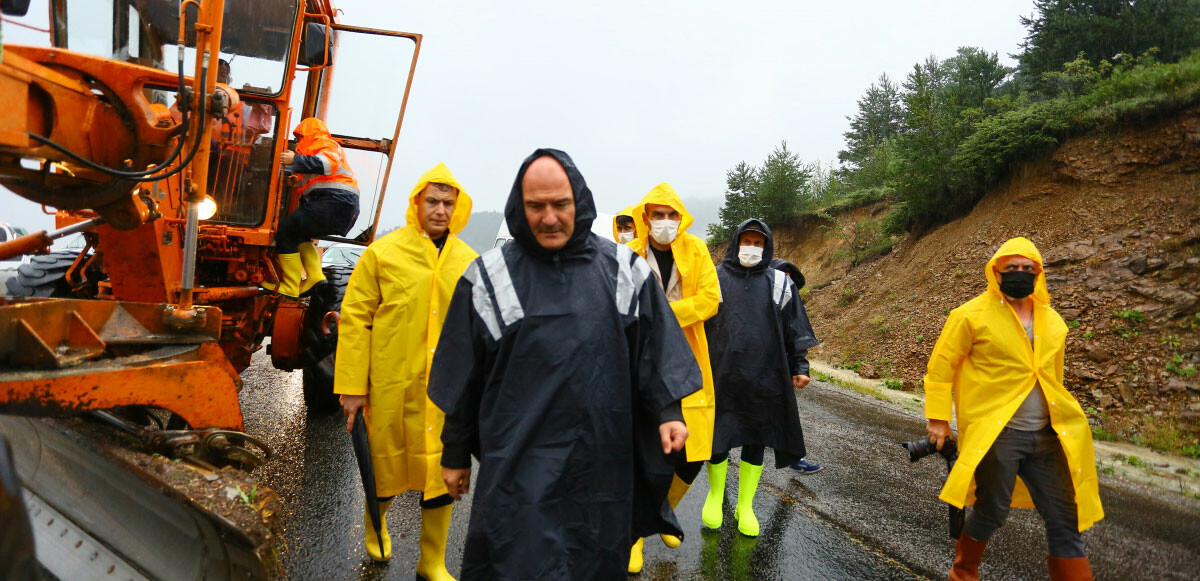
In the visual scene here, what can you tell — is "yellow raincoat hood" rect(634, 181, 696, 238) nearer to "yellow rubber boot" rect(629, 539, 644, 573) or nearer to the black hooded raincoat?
the black hooded raincoat

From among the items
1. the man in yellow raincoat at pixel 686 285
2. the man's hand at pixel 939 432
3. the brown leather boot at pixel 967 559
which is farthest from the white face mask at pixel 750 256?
the brown leather boot at pixel 967 559

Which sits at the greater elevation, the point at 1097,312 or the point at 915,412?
the point at 1097,312

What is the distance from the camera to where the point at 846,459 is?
5.86 m

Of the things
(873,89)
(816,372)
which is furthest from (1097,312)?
(873,89)

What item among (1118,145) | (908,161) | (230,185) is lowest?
(230,185)

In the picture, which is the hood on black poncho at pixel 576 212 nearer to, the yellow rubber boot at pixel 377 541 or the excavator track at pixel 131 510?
the excavator track at pixel 131 510

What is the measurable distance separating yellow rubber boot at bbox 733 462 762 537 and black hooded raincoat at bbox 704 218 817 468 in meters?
0.19

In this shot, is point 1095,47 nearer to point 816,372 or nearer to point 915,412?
point 816,372

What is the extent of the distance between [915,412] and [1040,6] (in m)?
16.4

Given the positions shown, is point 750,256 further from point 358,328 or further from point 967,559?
point 358,328

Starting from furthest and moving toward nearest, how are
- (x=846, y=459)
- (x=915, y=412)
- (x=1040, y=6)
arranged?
(x=1040, y=6)
(x=915, y=412)
(x=846, y=459)

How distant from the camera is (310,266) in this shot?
568 cm

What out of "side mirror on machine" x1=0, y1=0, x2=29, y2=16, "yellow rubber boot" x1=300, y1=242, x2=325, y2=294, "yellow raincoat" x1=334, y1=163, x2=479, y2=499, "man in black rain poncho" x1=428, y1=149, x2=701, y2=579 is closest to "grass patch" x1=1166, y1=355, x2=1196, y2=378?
"man in black rain poncho" x1=428, y1=149, x2=701, y2=579

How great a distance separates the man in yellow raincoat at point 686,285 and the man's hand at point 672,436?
1334 mm
